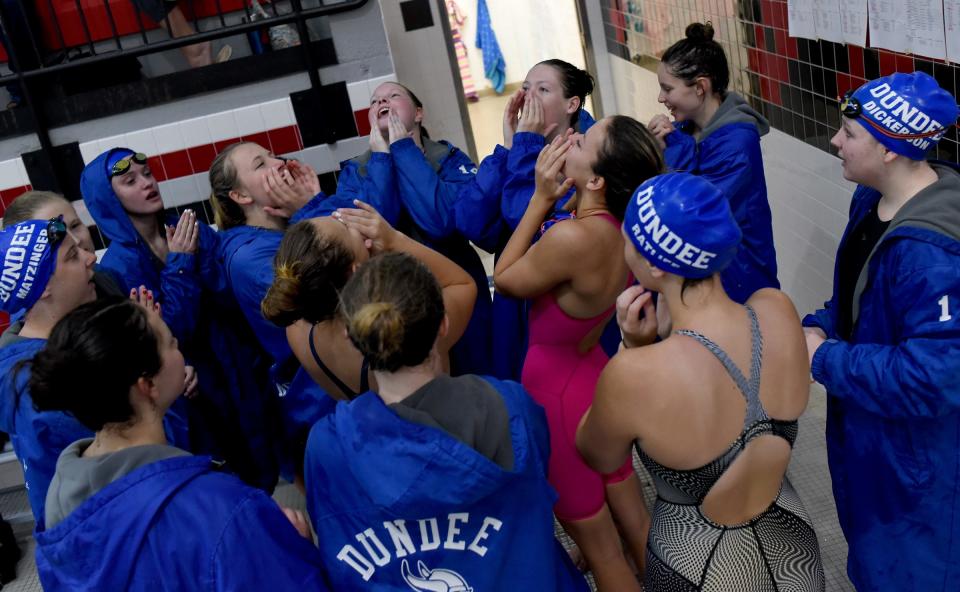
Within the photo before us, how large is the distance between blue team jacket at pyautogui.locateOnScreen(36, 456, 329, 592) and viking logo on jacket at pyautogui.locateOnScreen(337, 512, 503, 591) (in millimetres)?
152

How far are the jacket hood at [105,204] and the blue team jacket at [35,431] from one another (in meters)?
0.92

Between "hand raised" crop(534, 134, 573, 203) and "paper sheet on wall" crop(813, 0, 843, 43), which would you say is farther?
"paper sheet on wall" crop(813, 0, 843, 43)

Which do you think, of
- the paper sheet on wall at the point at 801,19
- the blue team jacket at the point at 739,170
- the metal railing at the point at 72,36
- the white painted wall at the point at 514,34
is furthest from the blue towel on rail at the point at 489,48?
the blue team jacket at the point at 739,170

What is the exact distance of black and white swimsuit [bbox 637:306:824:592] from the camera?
1632 millimetres

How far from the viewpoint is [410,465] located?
1.41 metres

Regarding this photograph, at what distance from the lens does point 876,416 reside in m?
1.97

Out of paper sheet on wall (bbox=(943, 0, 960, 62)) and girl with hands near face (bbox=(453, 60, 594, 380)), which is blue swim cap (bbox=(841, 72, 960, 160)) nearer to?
paper sheet on wall (bbox=(943, 0, 960, 62))

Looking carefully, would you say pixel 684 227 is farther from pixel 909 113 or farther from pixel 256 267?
pixel 256 267

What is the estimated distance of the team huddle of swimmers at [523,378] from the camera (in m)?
1.45

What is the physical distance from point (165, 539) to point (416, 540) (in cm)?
43

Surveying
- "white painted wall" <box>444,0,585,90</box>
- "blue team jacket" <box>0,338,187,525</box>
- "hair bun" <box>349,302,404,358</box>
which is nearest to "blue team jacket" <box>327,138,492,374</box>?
"blue team jacket" <box>0,338,187,525</box>

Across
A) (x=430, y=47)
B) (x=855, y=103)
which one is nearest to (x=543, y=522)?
(x=855, y=103)

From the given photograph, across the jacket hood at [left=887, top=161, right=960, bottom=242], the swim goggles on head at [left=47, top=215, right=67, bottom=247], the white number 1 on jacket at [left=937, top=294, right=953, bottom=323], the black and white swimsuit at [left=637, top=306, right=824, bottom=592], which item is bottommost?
the black and white swimsuit at [left=637, top=306, right=824, bottom=592]

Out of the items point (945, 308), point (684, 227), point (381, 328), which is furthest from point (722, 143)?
point (381, 328)
